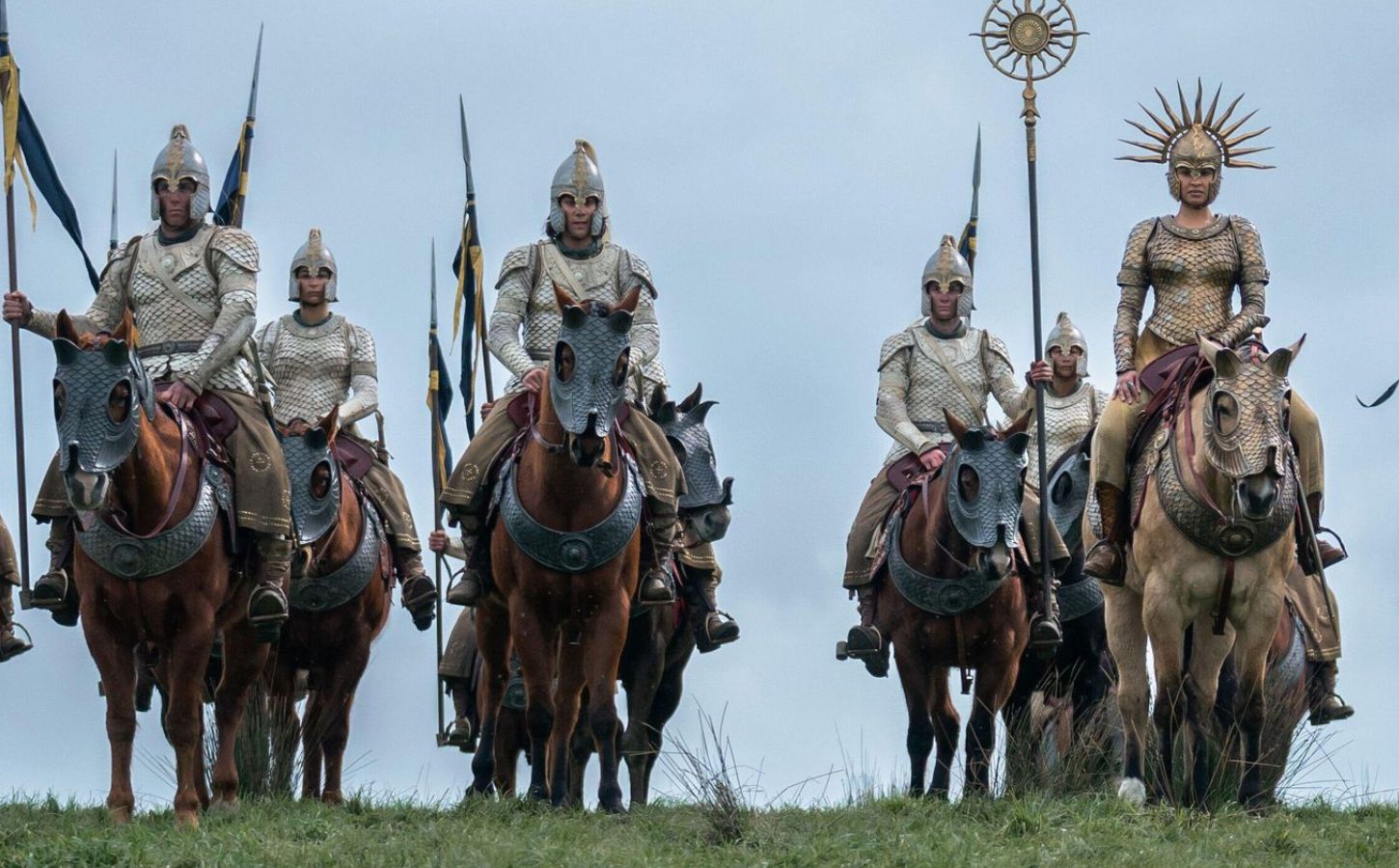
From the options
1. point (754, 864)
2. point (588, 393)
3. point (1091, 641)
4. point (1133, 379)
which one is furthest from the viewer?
point (1091, 641)

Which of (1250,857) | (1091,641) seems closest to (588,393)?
(1250,857)

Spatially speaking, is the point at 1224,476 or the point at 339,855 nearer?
the point at 339,855

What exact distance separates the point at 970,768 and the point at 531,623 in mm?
3205

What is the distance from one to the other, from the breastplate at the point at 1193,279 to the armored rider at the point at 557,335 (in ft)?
10.8

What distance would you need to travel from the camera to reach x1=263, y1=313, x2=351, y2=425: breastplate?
24219 millimetres

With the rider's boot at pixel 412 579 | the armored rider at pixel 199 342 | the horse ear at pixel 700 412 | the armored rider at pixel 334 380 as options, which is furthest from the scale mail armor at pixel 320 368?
the armored rider at pixel 199 342

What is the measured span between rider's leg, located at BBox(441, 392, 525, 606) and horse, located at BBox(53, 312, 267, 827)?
1.64 m

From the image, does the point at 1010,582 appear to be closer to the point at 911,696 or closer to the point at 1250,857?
the point at 911,696

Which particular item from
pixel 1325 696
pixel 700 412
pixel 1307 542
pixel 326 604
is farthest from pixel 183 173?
pixel 1325 696

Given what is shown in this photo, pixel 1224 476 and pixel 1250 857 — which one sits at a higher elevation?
pixel 1224 476

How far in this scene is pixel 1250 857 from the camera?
16594mm

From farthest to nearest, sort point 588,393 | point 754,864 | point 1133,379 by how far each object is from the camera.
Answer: point 1133,379, point 588,393, point 754,864

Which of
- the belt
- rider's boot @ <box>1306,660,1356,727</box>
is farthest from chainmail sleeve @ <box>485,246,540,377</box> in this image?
rider's boot @ <box>1306,660,1356,727</box>

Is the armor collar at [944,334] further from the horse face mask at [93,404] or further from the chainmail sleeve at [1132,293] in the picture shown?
the horse face mask at [93,404]
